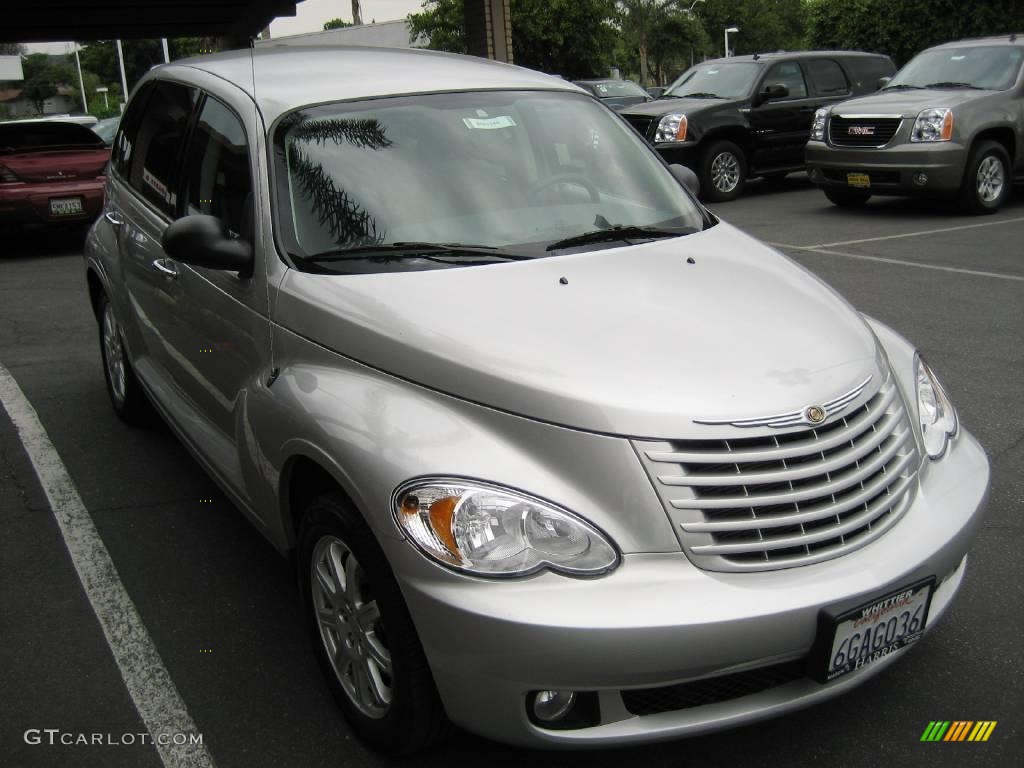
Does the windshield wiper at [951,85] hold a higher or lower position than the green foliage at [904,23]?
lower

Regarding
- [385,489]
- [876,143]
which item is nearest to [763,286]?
[385,489]

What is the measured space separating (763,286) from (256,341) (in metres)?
1.52

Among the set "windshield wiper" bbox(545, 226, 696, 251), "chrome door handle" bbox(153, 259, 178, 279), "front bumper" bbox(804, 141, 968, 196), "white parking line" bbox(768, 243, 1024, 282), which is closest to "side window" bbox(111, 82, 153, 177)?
"chrome door handle" bbox(153, 259, 178, 279)

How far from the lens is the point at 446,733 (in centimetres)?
265

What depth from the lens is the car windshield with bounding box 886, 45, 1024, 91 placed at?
11578 millimetres

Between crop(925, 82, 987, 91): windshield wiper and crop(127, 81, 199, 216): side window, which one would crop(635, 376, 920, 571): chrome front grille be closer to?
crop(127, 81, 199, 216): side window

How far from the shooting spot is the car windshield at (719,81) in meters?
14.1

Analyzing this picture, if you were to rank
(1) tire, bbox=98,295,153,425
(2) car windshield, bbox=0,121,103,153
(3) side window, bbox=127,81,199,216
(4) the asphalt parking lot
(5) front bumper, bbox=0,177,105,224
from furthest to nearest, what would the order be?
(2) car windshield, bbox=0,121,103,153 → (5) front bumper, bbox=0,177,105,224 → (1) tire, bbox=98,295,153,425 → (3) side window, bbox=127,81,199,216 → (4) the asphalt parking lot

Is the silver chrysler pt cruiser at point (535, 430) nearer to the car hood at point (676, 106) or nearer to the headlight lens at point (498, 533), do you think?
the headlight lens at point (498, 533)

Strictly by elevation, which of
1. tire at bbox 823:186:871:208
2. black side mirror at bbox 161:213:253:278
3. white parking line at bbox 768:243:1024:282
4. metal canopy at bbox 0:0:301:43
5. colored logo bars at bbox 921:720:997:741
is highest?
metal canopy at bbox 0:0:301:43

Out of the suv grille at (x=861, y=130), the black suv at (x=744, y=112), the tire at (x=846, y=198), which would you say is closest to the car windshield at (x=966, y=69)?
the suv grille at (x=861, y=130)

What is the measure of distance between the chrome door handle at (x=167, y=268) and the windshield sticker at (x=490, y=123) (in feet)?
3.97

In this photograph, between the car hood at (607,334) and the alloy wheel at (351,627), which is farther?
the alloy wheel at (351,627)

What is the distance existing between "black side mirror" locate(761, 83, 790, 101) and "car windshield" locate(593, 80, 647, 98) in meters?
9.31
